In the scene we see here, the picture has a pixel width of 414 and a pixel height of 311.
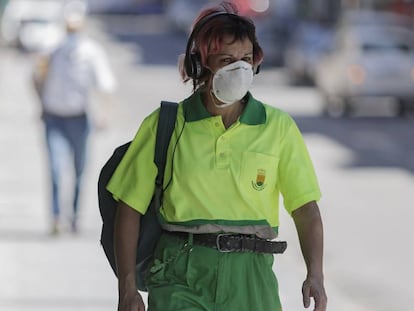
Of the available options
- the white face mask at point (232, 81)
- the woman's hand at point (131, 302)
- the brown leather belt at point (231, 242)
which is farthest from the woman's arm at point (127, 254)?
the white face mask at point (232, 81)

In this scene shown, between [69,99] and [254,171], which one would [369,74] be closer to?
[69,99]

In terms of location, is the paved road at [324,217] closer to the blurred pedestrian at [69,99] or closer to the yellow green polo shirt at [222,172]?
the blurred pedestrian at [69,99]

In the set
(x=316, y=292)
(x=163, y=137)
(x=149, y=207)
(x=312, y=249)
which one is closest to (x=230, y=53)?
(x=163, y=137)

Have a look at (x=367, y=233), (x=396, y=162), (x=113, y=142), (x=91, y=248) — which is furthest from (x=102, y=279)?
(x=113, y=142)

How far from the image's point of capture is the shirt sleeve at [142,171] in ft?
14.7

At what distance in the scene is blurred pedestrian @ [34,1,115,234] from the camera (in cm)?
1122

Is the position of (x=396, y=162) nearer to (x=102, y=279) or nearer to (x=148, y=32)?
(x=102, y=279)

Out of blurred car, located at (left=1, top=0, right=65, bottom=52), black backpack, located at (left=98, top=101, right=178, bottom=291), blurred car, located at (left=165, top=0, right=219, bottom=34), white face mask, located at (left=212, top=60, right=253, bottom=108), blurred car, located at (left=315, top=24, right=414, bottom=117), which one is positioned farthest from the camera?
blurred car, located at (left=165, top=0, right=219, bottom=34)

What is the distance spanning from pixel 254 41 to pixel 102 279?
533 centimetres

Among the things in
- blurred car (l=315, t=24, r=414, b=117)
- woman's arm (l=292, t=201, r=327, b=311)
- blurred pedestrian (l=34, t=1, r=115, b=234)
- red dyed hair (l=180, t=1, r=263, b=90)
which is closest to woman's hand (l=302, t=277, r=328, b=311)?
woman's arm (l=292, t=201, r=327, b=311)

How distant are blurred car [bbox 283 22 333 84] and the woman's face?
2532 centimetres

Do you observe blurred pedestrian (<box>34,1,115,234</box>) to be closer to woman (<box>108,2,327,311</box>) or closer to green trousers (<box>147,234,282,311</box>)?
woman (<box>108,2,327,311</box>)

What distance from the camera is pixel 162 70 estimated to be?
125ft

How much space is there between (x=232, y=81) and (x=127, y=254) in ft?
2.13
